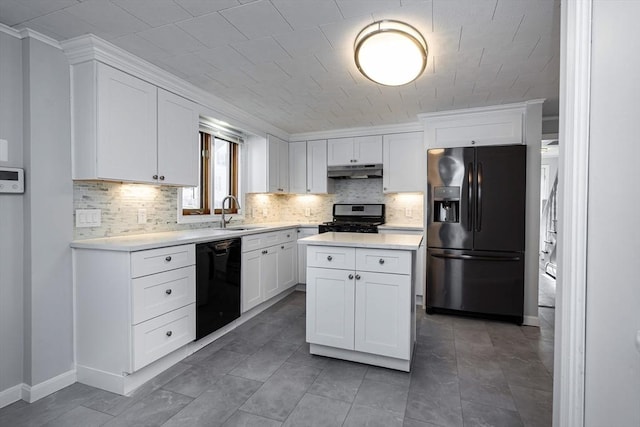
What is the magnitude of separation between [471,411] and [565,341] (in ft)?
3.67

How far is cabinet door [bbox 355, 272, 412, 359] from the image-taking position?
2.20m

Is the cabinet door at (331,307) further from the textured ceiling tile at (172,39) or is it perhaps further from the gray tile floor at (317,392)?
the textured ceiling tile at (172,39)

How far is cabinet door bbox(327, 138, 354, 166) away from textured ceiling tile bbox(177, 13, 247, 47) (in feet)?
8.37

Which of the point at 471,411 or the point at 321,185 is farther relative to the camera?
the point at 321,185

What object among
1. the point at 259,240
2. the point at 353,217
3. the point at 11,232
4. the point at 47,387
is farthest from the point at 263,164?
the point at 47,387

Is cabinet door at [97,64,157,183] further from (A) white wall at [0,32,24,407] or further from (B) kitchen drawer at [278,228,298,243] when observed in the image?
(B) kitchen drawer at [278,228,298,243]

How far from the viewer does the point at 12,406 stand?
1.87 metres

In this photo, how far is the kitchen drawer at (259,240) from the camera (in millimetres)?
3217

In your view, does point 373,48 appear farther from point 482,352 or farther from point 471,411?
point 482,352

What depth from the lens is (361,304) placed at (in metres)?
2.31

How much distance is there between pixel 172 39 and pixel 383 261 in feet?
6.94

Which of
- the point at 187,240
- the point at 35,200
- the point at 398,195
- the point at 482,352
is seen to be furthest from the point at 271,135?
the point at 482,352

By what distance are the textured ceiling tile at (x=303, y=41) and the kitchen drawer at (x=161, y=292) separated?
183 cm

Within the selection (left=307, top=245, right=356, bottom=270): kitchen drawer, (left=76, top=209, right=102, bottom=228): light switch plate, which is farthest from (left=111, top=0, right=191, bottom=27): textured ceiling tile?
→ (left=307, top=245, right=356, bottom=270): kitchen drawer
